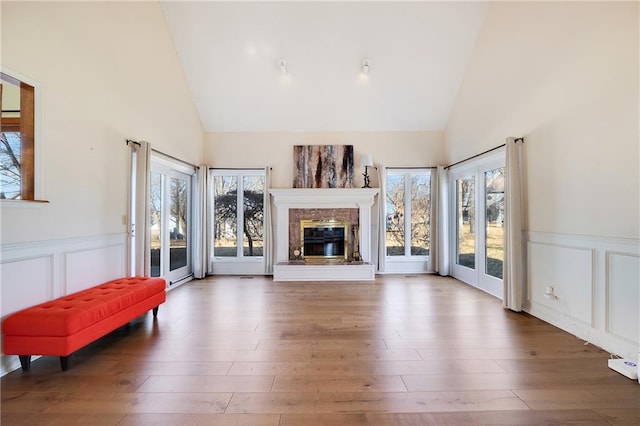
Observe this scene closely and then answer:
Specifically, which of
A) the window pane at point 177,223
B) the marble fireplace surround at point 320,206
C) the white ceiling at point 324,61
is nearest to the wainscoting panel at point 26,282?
the window pane at point 177,223

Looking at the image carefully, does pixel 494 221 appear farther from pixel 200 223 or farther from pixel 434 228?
pixel 200 223

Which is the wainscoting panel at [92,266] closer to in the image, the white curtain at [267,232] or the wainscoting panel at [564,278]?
the white curtain at [267,232]

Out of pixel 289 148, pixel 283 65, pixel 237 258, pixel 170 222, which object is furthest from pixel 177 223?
pixel 283 65

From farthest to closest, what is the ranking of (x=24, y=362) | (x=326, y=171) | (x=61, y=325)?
(x=326, y=171) → (x=24, y=362) → (x=61, y=325)

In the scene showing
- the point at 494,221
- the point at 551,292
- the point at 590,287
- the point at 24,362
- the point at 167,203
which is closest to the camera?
the point at 24,362

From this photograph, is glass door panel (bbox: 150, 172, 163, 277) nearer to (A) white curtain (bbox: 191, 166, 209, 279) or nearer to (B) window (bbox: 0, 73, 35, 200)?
(A) white curtain (bbox: 191, 166, 209, 279)

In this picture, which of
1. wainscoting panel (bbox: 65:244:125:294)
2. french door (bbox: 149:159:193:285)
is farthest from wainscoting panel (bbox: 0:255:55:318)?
french door (bbox: 149:159:193:285)

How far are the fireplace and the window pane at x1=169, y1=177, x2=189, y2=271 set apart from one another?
231cm

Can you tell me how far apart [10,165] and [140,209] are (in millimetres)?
1368

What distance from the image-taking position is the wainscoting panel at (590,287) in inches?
99.7

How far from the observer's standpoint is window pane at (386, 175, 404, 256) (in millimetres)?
6152

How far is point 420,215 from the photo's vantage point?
20.3ft

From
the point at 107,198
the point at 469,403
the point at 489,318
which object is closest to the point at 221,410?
the point at 469,403

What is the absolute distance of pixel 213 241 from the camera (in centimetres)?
609
